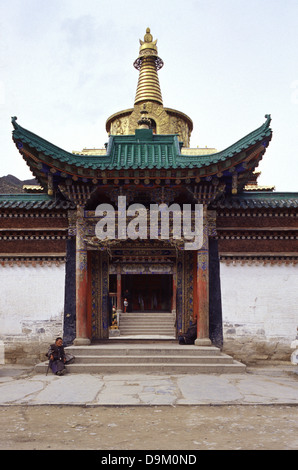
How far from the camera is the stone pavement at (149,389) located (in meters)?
7.13

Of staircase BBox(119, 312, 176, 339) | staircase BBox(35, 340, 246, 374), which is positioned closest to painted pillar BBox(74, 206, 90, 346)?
staircase BBox(35, 340, 246, 374)

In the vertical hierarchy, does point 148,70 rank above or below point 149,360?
above

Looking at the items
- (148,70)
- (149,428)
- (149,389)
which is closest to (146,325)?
(149,389)

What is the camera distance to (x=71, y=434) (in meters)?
5.38

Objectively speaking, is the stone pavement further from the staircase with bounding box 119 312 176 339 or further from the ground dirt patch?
the staircase with bounding box 119 312 176 339

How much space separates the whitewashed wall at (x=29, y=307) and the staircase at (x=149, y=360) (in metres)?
1.51

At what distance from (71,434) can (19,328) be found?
716 centimetres

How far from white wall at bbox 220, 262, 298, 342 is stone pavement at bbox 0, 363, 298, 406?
5.44ft

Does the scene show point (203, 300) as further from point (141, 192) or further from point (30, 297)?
point (30, 297)

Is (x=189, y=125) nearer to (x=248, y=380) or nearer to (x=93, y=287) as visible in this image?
(x=93, y=287)

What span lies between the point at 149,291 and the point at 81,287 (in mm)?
22251

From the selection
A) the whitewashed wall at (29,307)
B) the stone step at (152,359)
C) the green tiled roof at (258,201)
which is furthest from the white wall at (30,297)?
the green tiled roof at (258,201)

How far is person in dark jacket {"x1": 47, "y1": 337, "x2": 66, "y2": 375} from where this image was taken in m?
9.59

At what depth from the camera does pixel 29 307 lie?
1200cm
